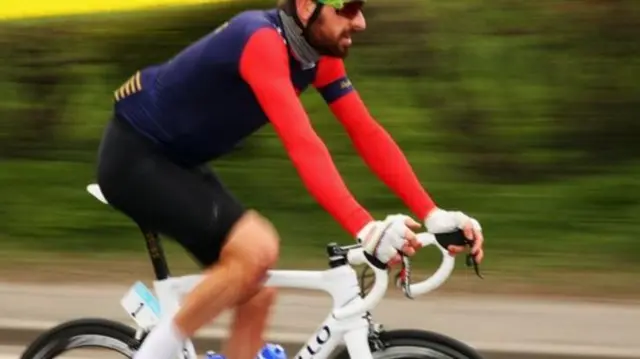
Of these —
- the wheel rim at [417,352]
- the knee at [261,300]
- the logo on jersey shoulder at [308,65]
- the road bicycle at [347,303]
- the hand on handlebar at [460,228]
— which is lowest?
the wheel rim at [417,352]

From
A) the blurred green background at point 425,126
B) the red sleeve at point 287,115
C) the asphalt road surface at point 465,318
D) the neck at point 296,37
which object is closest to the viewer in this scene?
the red sleeve at point 287,115

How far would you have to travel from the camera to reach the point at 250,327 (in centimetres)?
399

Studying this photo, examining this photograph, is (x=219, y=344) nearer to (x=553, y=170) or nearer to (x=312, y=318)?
(x=312, y=318)

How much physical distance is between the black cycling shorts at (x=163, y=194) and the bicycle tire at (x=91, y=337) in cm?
42

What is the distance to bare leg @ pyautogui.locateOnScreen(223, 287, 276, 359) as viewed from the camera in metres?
3.98

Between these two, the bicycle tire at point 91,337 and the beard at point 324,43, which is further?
the bicycle tire at point 91,337

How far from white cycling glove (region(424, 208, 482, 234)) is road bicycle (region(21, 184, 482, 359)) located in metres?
0.03

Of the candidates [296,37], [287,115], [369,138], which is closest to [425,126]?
[369,138]

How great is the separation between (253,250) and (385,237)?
0.50m

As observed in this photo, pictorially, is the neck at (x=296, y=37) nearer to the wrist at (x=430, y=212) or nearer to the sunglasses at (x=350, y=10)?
the sunglasses at (x=350, y=10)

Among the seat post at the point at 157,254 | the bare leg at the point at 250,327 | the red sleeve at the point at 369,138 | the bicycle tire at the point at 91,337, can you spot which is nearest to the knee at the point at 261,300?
the bare leg at the point at 250,327

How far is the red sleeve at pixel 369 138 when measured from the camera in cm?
386

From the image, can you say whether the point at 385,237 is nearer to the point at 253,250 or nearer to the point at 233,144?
the point at 253,250

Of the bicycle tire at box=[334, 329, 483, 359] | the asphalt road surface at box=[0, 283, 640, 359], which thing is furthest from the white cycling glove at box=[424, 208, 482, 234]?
the asphalt road surface at box=[0, 283, 640, 359]
